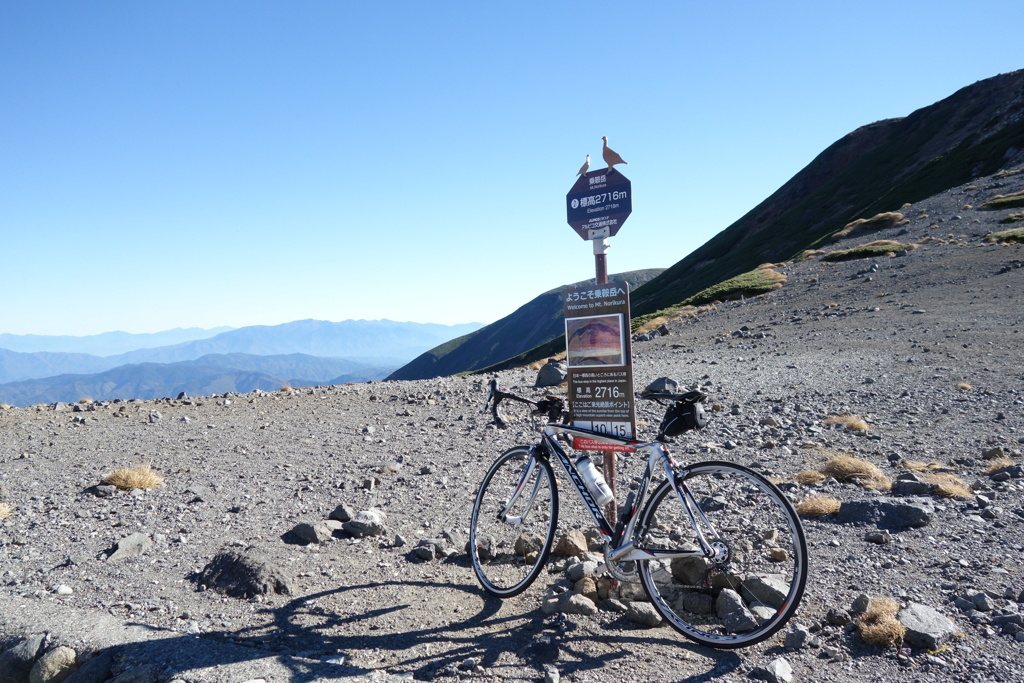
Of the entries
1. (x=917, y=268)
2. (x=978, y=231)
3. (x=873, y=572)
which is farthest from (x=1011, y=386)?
(x=978, y=231)

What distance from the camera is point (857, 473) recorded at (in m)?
7.16

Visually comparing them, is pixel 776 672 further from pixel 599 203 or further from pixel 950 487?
pixel 950 487

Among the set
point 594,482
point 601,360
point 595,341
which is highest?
point 595,341

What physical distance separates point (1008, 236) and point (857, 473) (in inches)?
1192

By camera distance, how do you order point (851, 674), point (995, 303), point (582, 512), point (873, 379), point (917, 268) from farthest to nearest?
point (917, 268)
point (995, 303)
point (873, 379)
point (582, 512)
point (851, 674)

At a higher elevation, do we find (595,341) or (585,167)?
(585,167)

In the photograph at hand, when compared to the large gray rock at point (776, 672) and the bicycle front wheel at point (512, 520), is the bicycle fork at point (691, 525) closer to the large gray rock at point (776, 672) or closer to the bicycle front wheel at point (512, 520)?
the large gray rock at point (776, 672)

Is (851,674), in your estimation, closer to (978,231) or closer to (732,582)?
(732,582)

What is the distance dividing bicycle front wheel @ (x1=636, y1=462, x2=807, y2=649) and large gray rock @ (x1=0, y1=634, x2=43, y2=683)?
4.17m

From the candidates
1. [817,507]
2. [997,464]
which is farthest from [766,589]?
[997,464]

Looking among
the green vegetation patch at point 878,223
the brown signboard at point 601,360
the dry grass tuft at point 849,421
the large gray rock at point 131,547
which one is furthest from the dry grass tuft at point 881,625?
the green vegetation patch at point 878,223

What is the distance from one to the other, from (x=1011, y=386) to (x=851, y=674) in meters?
11.7

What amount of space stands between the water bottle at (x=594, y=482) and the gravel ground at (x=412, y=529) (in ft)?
2.65

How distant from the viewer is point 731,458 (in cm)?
891
